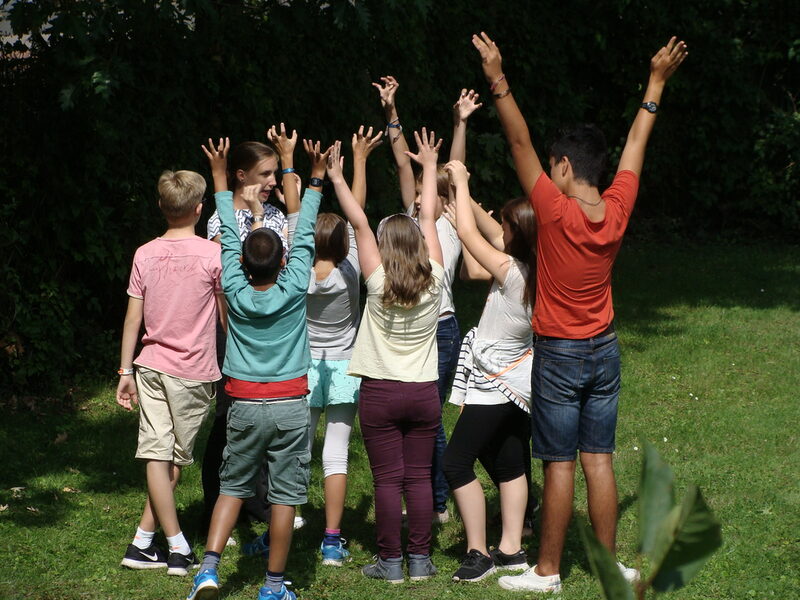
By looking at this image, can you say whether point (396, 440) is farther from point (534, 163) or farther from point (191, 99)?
point (191, 99)

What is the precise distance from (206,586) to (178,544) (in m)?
0.66

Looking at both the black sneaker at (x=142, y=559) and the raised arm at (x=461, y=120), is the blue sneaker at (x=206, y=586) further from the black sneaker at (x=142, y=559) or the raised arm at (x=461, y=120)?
the raised arm at (x=461, y=120)

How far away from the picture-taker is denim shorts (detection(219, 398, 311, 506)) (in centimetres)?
404

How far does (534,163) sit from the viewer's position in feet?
12.7

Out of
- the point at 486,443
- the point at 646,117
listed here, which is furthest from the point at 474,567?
the point at 646,117

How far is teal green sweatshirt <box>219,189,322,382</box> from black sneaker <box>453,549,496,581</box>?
118 centimetres

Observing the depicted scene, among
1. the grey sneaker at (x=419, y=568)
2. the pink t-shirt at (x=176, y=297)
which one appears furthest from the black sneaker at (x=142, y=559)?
the grey sneaker at (x=419, y=568)

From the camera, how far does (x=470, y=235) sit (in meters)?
4.30

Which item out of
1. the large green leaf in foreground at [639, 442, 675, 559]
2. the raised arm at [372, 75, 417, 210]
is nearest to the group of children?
the raised arm at [372, 75, 417, 210]

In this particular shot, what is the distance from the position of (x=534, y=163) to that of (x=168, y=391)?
1901 mm

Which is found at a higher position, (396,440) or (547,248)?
(547,248)

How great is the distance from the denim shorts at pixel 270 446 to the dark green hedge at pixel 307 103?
3166 millimetres

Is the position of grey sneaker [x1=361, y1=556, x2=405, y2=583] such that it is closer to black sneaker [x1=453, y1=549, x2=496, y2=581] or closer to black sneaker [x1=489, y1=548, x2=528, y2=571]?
black sneaker [x1=453, y1=549, x2=496, y2=581]

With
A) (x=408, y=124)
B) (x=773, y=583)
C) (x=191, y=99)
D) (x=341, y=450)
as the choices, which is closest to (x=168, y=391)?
(x=341, y=450)
